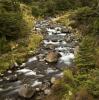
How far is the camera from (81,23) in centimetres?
3619

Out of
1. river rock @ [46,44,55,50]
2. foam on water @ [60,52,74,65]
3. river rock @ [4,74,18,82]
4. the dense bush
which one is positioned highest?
the dense bush

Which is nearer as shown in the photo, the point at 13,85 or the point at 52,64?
the point at 13,85

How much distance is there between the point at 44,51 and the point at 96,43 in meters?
5.15

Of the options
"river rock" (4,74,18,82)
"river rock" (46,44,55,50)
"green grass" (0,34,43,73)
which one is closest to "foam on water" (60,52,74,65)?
"river rock" (46,44,55,50)

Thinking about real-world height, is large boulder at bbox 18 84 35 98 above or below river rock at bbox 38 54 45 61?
above

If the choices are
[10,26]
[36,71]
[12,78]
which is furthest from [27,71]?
[10,26]

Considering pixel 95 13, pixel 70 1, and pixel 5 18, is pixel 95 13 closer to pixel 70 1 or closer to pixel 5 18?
pixel 5 18

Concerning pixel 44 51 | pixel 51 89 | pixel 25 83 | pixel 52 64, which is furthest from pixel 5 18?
pixel 51 89

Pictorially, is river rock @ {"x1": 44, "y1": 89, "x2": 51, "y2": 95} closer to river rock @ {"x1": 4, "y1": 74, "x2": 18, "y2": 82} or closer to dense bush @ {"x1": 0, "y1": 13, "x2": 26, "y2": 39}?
river rock @ {"x1": 4, "y1": 74, "x2": 18, "y2": 82}

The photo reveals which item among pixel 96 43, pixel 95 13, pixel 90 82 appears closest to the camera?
pixel 90 82

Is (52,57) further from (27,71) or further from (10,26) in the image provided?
(10,26)

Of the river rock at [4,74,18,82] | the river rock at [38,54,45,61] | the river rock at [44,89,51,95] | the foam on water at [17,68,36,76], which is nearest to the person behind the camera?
the river rock at [44,89,51,95]

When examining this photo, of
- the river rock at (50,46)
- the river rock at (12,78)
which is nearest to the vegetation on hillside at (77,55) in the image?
the river rock at (50,46)

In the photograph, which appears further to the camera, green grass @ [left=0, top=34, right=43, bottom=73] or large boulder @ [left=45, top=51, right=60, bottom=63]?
large boulder @ [left=45, top=51, right=60, bottom=63]
